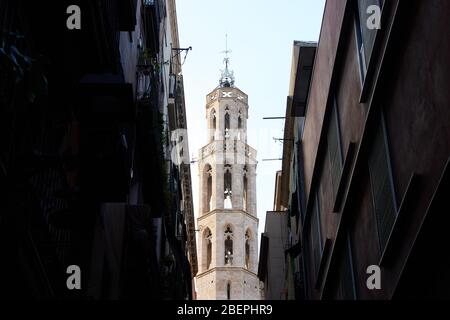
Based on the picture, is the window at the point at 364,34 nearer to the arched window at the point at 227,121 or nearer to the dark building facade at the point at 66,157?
the dark building facade at the point at 66,157

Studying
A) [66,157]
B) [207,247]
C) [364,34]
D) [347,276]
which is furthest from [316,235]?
[207,247]

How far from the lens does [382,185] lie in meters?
10.5

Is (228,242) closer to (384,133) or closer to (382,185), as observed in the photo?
(382,185)

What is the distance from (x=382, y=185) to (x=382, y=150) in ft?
1.43

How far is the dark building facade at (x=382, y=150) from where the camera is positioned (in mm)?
8055

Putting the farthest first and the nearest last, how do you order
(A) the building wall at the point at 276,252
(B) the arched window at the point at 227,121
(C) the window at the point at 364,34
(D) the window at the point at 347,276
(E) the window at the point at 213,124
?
(E) the window at the point at 213,124
(B) the arched window at the point at 227,121
(A) the building wall at the point at 276,252
(D) the window at the point at 347,276
(C) the window at the point at 364,34

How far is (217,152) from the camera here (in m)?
73.1

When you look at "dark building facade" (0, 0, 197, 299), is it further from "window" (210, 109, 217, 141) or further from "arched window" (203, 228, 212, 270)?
"window" (210, 109, 217, 141)

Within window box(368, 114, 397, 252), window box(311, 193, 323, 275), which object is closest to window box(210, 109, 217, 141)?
window box(311, 193, 323, 275)

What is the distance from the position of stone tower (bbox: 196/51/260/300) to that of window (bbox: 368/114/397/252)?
55.0 meters

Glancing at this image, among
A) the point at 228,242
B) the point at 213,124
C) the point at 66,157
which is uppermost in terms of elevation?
the point at 213,124

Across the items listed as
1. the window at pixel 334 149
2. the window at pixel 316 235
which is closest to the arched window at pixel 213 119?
the window at pixel 316 235

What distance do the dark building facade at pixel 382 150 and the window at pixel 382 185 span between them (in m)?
0.01
